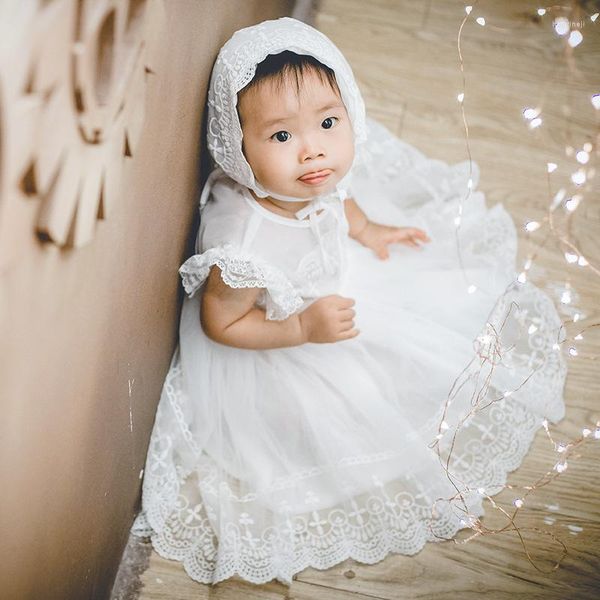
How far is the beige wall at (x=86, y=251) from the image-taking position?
0.47 metres

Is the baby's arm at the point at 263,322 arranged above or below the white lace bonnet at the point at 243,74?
below

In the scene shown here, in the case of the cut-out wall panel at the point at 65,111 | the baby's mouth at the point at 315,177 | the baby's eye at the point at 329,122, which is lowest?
the baby's mouth at the point at 315,177

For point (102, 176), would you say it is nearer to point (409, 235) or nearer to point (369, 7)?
point (409, 235)

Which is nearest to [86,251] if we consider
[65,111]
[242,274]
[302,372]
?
[65,111]

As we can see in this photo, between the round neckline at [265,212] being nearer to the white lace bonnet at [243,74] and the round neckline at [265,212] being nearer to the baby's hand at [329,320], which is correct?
the white lace bonnet at [243,74]

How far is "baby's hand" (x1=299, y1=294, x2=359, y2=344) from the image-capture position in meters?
1.20

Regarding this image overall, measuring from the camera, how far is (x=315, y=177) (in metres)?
1.10

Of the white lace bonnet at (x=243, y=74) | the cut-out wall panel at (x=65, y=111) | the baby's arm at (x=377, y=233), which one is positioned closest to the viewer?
the cut-out wall panel at (x=65, y=111)

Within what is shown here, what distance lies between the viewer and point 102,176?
0.60 m

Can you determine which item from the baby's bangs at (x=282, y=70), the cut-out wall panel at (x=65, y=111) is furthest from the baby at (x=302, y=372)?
the cut-out wall panel at (x=65, y=111)

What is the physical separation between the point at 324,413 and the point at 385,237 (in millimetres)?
410

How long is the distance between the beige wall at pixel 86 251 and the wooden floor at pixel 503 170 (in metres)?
0.33

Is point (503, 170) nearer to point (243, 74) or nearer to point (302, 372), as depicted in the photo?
point (302, 372)

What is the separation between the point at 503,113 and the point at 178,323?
98 cm
